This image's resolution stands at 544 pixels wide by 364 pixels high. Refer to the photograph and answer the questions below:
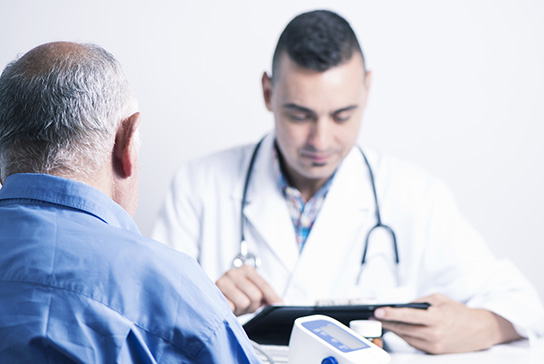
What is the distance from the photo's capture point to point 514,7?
2.28 m

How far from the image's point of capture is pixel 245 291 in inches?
55.2

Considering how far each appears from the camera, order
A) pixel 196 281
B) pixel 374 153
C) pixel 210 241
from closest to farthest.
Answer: pixel 196 281, pixel 210 241, pixel 374 153

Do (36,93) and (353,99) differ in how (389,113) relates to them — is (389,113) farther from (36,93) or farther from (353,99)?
(36,93)

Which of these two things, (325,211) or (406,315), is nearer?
(406,315)

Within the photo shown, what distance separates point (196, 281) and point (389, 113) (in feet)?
5.55

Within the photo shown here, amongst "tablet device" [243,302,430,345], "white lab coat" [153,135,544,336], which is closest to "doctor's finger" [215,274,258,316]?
"tablet device" [243,302,430,345]

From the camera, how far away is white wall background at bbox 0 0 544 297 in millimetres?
2191

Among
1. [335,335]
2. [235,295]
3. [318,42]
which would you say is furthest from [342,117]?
[335,335]

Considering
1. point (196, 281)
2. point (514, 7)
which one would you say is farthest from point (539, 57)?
point (196, 281)

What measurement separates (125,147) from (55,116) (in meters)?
0.11

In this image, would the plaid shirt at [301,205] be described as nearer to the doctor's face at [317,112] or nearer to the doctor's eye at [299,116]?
the doctor's face at [317,112]

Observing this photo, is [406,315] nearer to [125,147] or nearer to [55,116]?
[125,147]

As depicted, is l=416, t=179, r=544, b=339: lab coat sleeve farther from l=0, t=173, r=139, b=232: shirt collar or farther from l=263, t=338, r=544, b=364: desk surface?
l=0, t=173, r=139, b=232: shirt collar

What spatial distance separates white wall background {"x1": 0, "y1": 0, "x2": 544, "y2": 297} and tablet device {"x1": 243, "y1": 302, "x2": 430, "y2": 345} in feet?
3.43
